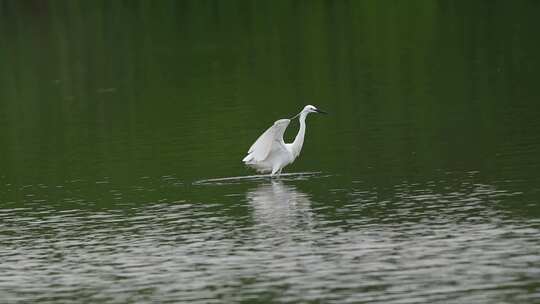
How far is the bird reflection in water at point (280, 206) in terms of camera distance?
23109mm

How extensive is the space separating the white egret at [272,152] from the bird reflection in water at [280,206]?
51 cm

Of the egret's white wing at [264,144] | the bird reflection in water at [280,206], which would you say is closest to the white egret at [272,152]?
the egret's white wing at [264,144]

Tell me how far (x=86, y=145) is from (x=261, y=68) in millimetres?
16460

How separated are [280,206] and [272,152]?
132 inches

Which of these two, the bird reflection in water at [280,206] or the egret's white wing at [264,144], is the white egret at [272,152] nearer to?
the egret's white wing at [264,144]

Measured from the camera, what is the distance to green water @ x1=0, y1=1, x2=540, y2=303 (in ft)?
62.5

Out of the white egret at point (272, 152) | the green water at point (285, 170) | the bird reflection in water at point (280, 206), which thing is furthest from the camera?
the white egret at point (272, 152)

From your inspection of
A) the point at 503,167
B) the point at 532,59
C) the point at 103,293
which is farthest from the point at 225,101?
the point at 103,293

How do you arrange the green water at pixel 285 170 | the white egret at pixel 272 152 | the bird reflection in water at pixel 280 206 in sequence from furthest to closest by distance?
the white egret at pixel 272 152 → the bird reflection in water at pixel 280 206 → the green water at pixel 285 170

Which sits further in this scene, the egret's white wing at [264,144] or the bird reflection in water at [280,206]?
the egret's white wing at [264,144]

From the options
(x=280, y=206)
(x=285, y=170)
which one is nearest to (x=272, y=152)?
(x=285, y=170)

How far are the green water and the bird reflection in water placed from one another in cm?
6

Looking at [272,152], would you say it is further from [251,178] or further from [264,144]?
[251,178]

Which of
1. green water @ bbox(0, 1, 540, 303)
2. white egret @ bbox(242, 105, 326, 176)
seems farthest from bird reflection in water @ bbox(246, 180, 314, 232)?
white egret @ bbox(242, 105, 326, 176)
